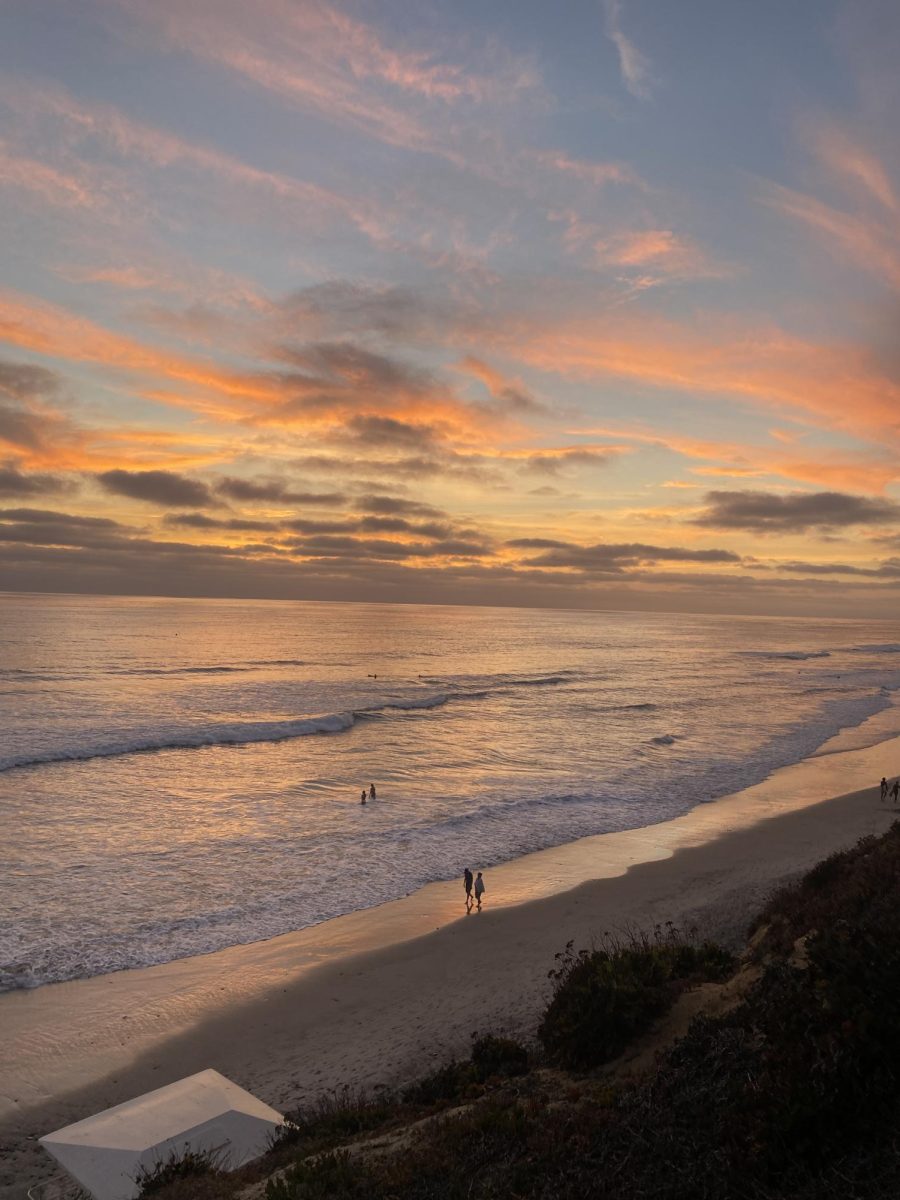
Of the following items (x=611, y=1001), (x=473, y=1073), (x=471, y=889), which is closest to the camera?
(x=611, y=1001)

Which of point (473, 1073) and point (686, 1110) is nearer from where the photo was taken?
point (686, 1110)

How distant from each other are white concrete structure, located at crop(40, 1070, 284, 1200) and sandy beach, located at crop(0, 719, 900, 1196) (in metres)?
1.47

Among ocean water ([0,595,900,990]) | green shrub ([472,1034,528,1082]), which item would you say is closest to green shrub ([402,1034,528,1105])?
green shrub ([472,1034,528,1082])

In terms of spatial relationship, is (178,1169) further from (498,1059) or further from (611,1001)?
(611,1001)

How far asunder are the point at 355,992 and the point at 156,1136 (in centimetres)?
651

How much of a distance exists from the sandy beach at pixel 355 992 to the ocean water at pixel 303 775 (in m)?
1.50

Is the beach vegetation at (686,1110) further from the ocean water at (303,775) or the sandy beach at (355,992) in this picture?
the ocean water at (303,775)

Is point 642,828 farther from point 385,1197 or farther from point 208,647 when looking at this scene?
point 208,647

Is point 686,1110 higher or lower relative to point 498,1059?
higher

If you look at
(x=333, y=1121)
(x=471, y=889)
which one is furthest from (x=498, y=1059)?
(x=471, y=889)

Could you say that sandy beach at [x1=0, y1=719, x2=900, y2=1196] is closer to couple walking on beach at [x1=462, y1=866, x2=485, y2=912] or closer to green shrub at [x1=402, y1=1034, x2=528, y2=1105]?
couple walking on beach at [x1=462, y1=866, x2=485, y2=912]

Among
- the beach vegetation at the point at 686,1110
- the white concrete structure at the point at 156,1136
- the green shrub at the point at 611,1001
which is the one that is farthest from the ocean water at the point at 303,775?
the beach vegetation at the point at 686,1110

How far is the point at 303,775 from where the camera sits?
36.2 meters

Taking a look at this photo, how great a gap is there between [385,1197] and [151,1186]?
3522mm
